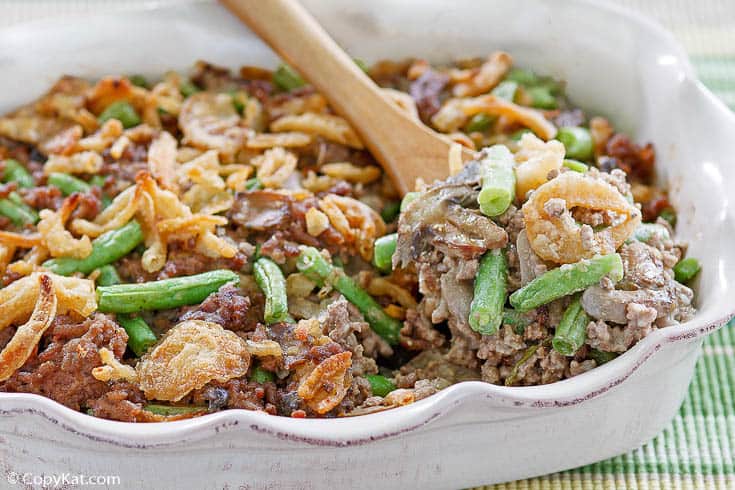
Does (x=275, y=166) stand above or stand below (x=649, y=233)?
below

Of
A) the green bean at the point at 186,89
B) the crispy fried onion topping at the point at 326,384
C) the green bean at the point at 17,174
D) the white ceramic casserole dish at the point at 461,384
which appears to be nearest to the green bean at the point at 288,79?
the white ceramic casserole dish at the point at 461,384

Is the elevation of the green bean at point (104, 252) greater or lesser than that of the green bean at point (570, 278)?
lesser

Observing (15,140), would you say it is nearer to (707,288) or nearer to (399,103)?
(399,103)

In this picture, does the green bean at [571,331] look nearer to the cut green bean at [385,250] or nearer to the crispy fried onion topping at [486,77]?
the cut green bean at [385,250]

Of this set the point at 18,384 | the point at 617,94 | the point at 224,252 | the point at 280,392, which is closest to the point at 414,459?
the point at 280,392

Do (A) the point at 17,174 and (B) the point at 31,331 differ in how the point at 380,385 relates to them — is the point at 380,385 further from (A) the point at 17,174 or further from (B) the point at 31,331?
(A) the point at 17,174

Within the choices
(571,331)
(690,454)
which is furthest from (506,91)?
(690,454)

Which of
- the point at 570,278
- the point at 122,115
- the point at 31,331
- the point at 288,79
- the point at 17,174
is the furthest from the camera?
the point at 288,79
